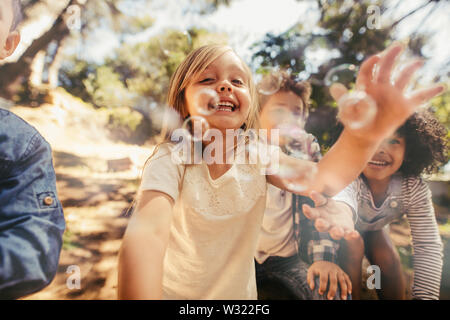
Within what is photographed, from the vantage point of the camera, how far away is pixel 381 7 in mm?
1226

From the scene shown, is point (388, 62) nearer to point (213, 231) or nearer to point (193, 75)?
point (193, 75)

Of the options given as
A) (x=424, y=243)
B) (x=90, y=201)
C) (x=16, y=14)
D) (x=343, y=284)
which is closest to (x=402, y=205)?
(x=424, y=243)

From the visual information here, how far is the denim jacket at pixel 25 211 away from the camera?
88 centimetres

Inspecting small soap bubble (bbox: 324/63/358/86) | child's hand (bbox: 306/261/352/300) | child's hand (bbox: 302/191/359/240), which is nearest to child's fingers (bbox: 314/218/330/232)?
child's hand (bbox: 302/191/359/240)

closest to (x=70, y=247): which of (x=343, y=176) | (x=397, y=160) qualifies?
(x=343, y=176)

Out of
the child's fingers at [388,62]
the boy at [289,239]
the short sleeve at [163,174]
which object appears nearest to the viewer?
the child's fingers at [388,62]

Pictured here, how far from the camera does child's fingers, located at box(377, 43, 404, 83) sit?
61 centimetres

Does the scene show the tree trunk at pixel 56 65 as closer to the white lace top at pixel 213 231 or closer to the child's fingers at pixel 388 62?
the white lace top at pixel 213 231

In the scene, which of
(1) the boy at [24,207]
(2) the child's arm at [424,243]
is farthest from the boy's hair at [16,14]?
(2) the child's arm at [424,243]

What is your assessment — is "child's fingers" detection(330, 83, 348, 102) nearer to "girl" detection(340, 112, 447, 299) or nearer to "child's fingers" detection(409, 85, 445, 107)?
"child's fingers" detection(409, 85, 445, 107)

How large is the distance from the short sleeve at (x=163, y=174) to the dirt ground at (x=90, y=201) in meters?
0.41

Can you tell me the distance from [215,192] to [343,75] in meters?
0.90

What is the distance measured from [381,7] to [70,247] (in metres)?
1.88

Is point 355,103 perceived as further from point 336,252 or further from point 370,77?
point 336,252
